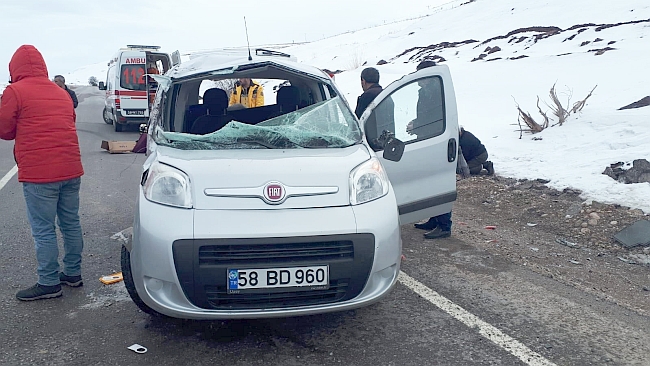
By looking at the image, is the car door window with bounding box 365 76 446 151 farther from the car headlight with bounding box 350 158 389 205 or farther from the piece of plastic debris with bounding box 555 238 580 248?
the piece of plastic debris with bounding box 555 238 580 248

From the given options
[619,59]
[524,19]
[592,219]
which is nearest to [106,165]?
[592,219]

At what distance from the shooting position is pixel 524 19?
3606cm

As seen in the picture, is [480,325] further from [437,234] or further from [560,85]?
[560,85]

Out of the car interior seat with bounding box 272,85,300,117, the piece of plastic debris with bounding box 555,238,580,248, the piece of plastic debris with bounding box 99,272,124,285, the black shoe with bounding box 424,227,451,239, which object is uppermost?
the car interior seat with bounding box 272,85,300,117

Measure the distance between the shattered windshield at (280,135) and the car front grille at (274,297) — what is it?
1.05 meters

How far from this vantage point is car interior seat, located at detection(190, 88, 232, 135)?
4.68 metres

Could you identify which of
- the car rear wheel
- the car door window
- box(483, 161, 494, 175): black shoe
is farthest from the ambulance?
the car door window

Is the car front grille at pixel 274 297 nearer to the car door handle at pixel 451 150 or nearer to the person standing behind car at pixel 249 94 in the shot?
the car door handle at pixel 451 150

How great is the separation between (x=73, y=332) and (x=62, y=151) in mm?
1301

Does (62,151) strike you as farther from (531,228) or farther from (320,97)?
(531,228)

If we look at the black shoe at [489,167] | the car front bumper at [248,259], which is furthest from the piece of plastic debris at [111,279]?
the black shoe at [489,167]

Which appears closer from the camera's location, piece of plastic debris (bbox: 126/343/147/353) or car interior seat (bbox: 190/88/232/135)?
piece of plastic debris (bbox: 126/343/147/353)

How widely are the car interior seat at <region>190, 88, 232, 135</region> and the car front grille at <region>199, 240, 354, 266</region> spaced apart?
1.79 metres

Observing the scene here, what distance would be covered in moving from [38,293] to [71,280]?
0.97 feet
